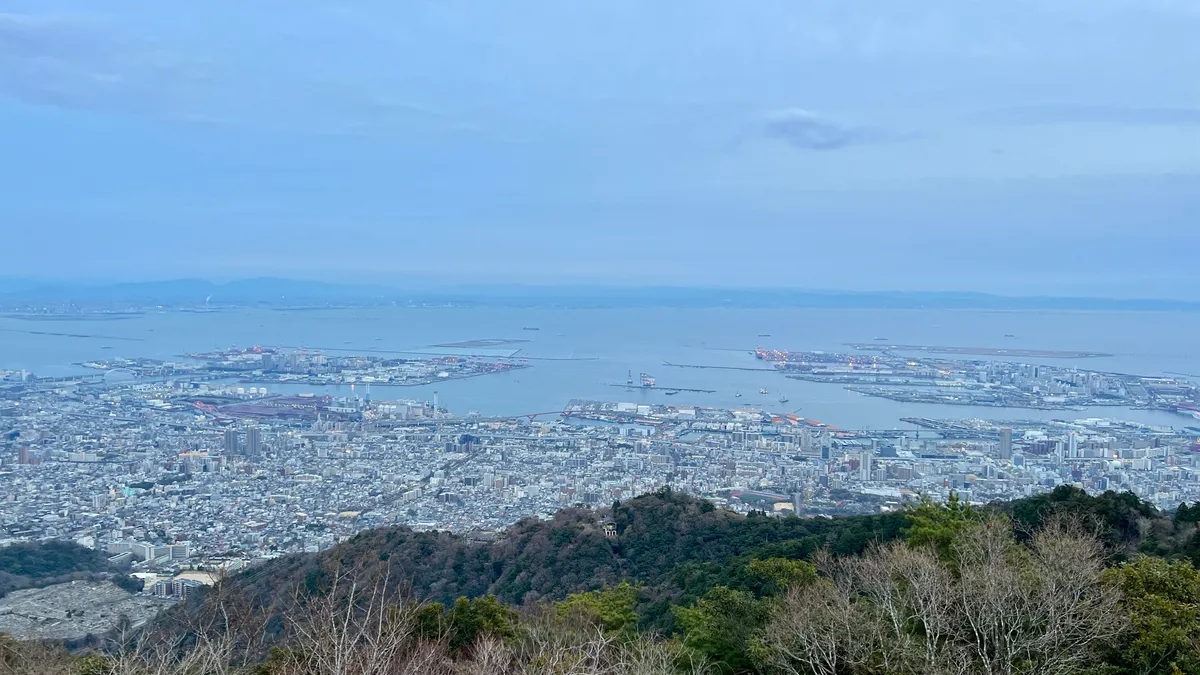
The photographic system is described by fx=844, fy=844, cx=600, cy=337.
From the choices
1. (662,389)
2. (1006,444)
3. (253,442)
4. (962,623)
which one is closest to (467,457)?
(253,442)

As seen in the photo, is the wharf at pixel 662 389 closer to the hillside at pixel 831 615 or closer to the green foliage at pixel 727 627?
the hillside at pixel 831 615

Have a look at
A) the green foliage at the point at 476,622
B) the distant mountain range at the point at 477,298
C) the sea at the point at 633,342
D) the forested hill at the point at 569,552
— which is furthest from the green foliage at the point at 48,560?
the distant mountain range at the point at 477,298

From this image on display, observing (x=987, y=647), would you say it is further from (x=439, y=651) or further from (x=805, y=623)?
(x=439, y=651)

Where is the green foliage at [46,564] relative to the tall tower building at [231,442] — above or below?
below

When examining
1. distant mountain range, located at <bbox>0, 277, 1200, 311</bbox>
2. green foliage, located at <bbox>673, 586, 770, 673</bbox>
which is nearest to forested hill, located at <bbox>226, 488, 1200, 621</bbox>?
green foliage, located at <bbox>673, 586, 770, 673</bbox>

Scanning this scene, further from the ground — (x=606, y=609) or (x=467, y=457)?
(x=606, y=609)

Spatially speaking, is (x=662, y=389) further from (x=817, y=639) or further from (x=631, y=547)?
(x=817, y=639)
